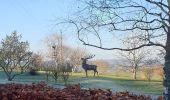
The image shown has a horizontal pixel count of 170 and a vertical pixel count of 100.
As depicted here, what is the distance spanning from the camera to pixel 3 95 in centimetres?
828

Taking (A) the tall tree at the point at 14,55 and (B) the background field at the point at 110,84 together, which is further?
(A) the tall tree at the point at 14,55

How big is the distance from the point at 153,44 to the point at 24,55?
89.4 feet

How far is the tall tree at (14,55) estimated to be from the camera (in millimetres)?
34219

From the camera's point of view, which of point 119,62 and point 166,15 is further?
point 119,62

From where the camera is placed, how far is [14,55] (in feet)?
114

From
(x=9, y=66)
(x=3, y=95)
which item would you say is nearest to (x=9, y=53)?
(x=9, y=66)

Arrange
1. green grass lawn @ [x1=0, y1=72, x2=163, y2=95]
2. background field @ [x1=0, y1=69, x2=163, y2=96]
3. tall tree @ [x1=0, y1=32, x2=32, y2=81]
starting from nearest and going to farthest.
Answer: background field @ [x1=0, y1=69, x2=163, y2=96]
green grass lawn @ [x1=0, y1=72, x2=163, y2=95]
tall tree @ [x1=0, y1=32, x2=32, y2=81]

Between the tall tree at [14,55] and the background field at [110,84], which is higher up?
the tall tree at [14,55]

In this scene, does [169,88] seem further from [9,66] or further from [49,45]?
[49,45]

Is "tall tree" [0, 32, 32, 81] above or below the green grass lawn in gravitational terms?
above

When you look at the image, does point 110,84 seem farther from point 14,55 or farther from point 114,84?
point 14,55

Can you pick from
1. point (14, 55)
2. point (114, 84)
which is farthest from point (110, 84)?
point (14, 55)

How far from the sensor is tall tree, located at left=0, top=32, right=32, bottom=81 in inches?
1347

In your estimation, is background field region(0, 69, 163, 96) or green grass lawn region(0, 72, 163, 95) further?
green grass lawn region(0, 72, 163, 95)
